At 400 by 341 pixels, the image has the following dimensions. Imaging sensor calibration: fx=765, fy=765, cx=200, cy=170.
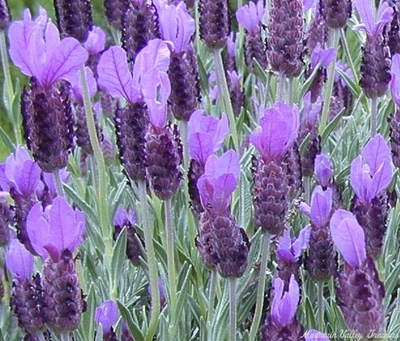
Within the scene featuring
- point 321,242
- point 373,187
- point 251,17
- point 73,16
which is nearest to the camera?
point 373,187

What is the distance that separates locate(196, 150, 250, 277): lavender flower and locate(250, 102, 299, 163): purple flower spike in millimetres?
69

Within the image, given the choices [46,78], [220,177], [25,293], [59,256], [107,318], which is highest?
[46,78]

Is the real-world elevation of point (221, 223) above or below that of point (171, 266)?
above

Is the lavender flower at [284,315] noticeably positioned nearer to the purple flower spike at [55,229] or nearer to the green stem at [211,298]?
the green stem at [211,298]

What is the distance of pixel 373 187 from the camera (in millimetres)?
1121

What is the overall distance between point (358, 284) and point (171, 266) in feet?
1.41

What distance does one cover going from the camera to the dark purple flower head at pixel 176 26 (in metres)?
1.36

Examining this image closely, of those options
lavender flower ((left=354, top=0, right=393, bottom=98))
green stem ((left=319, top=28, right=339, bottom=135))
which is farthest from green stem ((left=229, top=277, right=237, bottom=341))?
green stem ((left=319, top=28, right=339, bottom=135))

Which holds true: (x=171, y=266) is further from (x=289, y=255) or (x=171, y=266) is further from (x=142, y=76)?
(x=142, y=76)

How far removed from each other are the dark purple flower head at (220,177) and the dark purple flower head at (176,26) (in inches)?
15.8

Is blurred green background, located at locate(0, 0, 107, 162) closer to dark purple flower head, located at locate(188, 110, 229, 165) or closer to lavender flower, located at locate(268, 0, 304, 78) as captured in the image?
lavender flower, located at locate(268, 0, 304, 78)

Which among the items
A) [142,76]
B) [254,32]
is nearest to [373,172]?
[142,76]

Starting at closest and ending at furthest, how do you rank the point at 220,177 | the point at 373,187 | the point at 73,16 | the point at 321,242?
the point at 220,177
the point at 373,187
the point at 321,242
the point at 73,16

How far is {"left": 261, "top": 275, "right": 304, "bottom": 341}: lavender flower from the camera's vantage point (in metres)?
1.04
